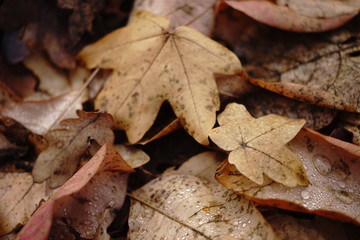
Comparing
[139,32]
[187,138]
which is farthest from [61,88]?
[187,138]

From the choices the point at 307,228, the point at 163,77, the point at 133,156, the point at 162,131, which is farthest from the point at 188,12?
the point at 307,228

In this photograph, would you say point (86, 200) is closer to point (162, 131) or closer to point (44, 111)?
point (162, 131)

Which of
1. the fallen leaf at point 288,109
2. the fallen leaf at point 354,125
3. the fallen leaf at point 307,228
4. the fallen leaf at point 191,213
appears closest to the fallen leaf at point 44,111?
the fallen leaf at point 191,213

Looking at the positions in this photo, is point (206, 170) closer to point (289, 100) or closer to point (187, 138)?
point (187, 138)

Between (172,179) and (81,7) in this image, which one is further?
(81,7)

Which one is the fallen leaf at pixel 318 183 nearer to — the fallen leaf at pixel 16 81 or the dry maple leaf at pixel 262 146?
the dry maple leaf at pixel 262 146

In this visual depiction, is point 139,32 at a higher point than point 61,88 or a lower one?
higher
